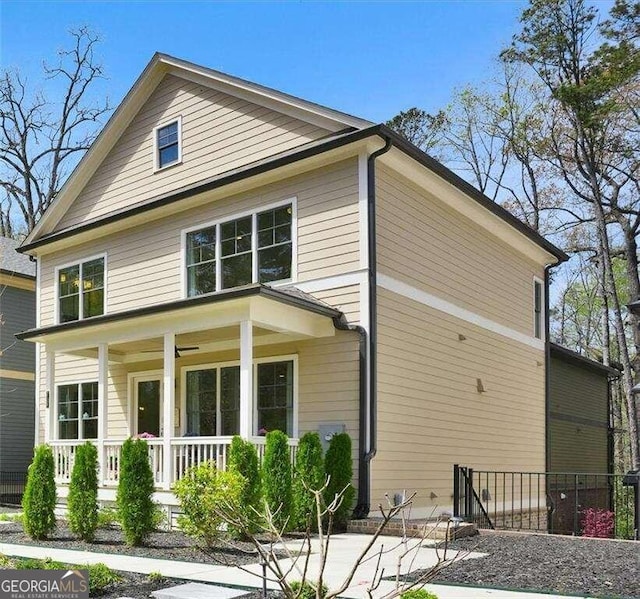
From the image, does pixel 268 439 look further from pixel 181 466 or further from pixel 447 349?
pixel 447 349

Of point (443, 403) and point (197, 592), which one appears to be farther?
point (443, 403)

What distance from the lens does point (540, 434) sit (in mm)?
16438

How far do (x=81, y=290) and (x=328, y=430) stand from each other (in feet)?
24.2

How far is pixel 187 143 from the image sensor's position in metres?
14.1

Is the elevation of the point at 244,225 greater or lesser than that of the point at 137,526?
greater

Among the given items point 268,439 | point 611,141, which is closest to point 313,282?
point 268,439

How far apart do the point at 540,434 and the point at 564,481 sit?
1.88m

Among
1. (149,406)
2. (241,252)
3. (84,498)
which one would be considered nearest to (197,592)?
(84,498)

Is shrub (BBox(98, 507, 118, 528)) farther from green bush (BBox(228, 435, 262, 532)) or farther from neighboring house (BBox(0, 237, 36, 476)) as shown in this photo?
neighboring house (BBox(0, 237, 36, 476))

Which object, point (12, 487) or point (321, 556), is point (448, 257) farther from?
point (12, 487)

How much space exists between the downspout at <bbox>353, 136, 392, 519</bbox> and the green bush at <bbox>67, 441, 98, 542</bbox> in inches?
136

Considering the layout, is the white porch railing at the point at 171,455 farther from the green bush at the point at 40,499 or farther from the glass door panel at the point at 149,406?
the glass door panel at the point at 149,406

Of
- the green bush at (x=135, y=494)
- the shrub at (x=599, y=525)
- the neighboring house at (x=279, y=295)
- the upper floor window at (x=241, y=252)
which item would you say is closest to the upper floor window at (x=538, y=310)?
the neighboring house at (x=279, y=295)

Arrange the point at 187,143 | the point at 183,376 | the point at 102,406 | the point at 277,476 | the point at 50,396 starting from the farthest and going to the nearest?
the point at 187,143
the point at 50,396
the point at 183,376
the point at 102,406
the point at 277,476
